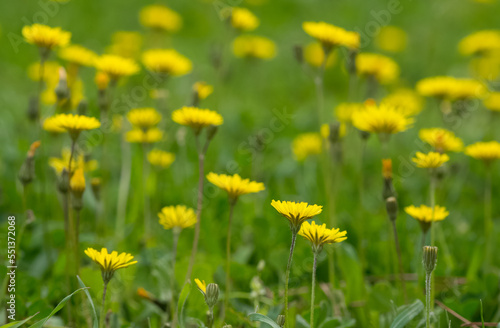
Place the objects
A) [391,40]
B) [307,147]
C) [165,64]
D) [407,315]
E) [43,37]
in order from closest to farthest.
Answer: [407,315] < [43,37] < [165,64] < [307,147] < [391,40]

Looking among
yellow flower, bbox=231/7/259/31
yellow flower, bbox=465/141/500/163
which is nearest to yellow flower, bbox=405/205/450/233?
yellow flower, bbox=465/141/500/163

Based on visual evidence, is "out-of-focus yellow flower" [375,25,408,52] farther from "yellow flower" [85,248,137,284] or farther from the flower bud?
"yellow flower" [85,248,137,284]

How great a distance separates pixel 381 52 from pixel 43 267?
5.19 m

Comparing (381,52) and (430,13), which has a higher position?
(430,13)

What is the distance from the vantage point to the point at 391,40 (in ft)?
20.1

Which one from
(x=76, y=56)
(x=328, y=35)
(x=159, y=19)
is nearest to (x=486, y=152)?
(x=328, y=35)

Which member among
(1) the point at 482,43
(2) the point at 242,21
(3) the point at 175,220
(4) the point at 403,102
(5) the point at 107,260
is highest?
(1) the point at 482,43

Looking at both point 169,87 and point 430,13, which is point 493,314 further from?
point 430,13

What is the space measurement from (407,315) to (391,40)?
514 cm

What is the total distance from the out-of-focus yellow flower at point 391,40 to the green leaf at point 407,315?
4.94 m

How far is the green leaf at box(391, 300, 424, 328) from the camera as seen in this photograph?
1.43 meters

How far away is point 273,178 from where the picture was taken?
9.92ft

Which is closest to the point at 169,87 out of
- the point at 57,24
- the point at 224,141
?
the point at 224,141

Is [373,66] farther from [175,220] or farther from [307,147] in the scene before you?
[175,220]
